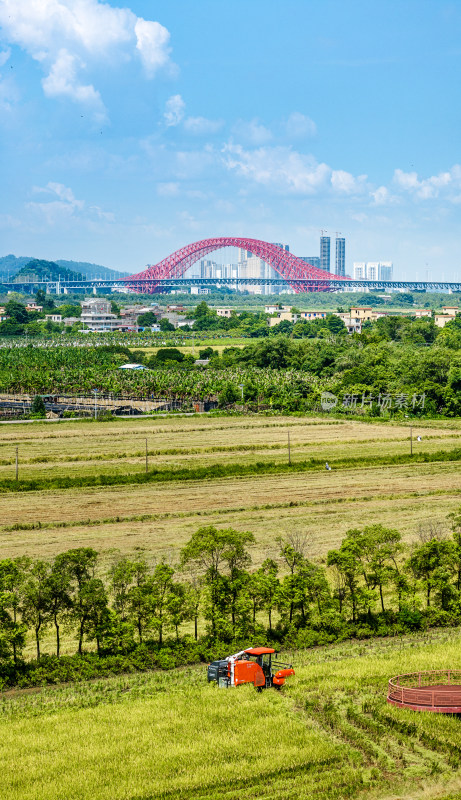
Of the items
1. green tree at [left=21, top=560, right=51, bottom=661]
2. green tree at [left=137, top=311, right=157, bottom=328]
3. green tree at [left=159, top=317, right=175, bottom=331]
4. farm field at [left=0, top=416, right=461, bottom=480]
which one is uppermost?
green tree at [left=137, top=311, right=157, bottom=328]

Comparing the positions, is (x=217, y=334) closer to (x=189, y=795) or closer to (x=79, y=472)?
(x=79, y=472)

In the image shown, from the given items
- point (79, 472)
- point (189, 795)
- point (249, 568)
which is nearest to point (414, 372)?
point (79, 472)

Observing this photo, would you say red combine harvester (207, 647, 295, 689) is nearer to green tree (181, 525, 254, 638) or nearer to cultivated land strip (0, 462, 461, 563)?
green tree (181, 525, 254, 638)

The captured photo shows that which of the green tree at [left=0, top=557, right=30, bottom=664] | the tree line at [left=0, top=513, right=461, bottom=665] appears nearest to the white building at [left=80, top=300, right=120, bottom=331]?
the tree line at [left=0, top=513, right=461, bottom=665]

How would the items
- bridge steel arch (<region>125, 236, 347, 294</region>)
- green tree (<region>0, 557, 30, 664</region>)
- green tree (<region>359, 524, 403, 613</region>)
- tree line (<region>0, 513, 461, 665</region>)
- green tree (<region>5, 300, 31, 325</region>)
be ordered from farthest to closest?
1. bridge steel arch (<region>125, 236, 347, 294</region>)
2. green tree (<region>5, 300, 31, 325</region>)
3. green tree (<region>359, 524, 403, 613</region>)
4. tree line (<region>0, 513, 461, 665</region>)
5. green tree (<region>0, 557, 30, 664</region>)

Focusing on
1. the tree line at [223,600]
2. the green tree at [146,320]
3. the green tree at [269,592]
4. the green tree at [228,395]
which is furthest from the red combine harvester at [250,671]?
the green tree at [146,320]

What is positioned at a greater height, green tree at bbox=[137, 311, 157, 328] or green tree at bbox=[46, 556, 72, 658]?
green tree at bbox=[137, 311, 157, 328]

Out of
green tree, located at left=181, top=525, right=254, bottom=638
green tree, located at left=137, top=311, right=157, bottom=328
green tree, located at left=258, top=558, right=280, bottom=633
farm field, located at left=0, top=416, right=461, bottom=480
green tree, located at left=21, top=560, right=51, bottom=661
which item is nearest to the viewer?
green tree, located at left=21, top=560, right=51, bottom=661
